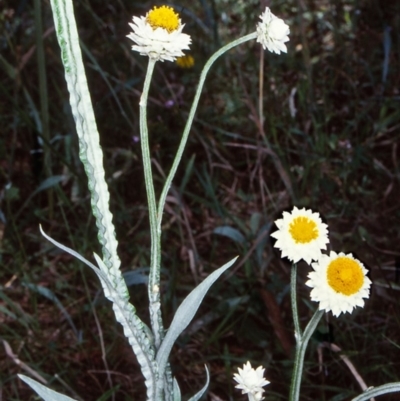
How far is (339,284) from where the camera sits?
2.08 ft

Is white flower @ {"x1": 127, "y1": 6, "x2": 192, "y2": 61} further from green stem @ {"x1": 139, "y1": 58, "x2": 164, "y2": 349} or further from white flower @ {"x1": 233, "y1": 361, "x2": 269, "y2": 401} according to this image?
white flower @ {"x1": 233, "y1": 361, "x2": 269, "y2": 401}

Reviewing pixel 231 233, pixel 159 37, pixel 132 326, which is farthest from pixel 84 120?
pixel 231 233

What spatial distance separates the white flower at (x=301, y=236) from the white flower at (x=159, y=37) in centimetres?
22

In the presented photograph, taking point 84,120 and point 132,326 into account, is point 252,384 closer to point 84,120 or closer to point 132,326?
point 132,326

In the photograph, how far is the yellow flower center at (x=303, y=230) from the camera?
2.16ft

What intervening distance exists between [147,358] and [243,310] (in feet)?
1.69

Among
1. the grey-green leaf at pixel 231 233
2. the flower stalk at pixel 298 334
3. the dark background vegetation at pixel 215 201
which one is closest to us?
the flower stalk at pixel 298 334

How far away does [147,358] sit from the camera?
2.04 feet

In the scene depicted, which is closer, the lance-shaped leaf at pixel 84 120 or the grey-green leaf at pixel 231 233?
the lance-shaped leaf at pixel 84 120

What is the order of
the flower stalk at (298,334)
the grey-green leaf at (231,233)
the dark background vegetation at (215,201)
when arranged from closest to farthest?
1. the flower stalk at (298,334)
2. the dark background vegetation at (215,201)
3. the grey-green leaf at (231,233)

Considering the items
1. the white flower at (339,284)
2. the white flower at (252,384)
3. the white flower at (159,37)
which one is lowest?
the white flower at (252,384)

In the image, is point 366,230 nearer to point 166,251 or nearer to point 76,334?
point 166,251

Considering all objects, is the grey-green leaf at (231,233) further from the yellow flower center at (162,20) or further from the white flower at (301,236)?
the yellow flower center at (162,20)

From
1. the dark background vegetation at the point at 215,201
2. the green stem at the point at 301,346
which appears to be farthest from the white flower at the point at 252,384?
the dark background vegetation at the point at 215,201
